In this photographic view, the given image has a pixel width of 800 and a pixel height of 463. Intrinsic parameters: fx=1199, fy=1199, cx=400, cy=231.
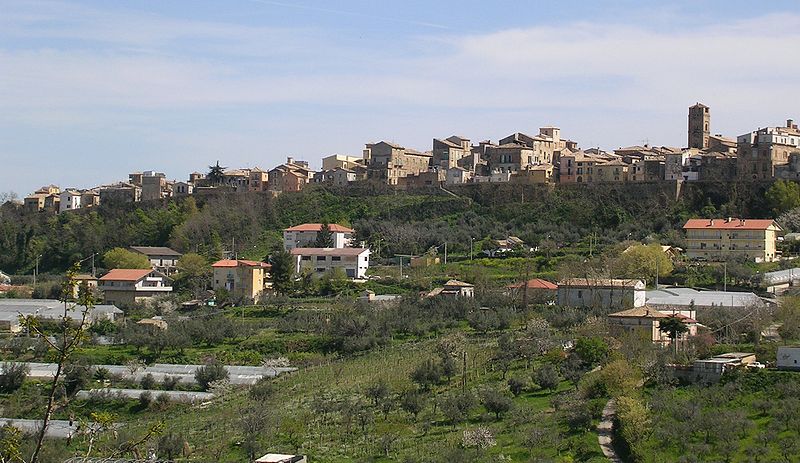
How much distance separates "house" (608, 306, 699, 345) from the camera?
37.9 m

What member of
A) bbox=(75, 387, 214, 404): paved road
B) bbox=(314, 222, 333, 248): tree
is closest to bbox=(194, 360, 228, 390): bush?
bbox=(75, 387, 214, 404): paved road

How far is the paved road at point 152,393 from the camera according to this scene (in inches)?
1416

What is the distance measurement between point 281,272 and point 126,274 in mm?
8501

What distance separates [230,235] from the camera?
6481cm

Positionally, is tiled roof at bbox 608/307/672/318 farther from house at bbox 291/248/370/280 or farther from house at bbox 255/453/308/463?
house at bbox 291/248/370/280

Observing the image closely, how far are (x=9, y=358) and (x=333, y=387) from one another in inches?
555

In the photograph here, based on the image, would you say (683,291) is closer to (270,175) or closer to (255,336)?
(255,336)

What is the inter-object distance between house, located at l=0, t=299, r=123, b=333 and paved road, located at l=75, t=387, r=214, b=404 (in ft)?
37.7

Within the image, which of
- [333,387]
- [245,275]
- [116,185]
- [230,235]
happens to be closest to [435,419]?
[333,387]

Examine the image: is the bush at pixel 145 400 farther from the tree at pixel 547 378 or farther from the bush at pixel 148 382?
the tree at pixel 547 378

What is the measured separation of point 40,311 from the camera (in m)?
50.4

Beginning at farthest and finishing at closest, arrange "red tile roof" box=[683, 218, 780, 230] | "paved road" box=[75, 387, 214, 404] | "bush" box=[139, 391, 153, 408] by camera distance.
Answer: "red tile roof" box=[683, 218, 780, 230] → "paved road" box=[75, 387, 214, 404] → "bush" box=[139, 391, 153, 408]

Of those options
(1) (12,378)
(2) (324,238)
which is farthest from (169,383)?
(2) (324,238)

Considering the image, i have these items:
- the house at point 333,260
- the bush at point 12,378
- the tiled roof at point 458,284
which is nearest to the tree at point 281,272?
the house at point 333,260
